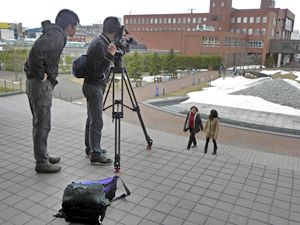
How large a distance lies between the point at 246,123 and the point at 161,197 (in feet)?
34.1

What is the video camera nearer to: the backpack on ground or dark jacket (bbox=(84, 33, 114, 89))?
dark jacket (bbox=(84, 33, 114, 89))

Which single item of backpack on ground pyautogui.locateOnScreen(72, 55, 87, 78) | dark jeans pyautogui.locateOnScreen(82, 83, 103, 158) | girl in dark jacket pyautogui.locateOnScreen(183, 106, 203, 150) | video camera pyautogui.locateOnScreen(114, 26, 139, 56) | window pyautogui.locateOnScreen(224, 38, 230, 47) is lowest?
girl in dark jacket pyautogui.locateOnScreen(183, 106, 203, 150)

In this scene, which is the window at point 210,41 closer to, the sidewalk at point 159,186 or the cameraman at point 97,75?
the sidewalk at point 159,186

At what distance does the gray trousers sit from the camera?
3998 millimetres

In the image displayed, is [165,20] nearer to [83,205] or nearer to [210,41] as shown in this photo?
[210,41]

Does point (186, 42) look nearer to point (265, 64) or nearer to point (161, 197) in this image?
point (265, 64)

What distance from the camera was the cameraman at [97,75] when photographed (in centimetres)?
429

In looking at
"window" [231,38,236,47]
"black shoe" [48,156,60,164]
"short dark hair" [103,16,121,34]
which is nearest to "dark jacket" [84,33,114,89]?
"short dark hair" [103,16,121,34]

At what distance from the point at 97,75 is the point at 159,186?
207 centimetres

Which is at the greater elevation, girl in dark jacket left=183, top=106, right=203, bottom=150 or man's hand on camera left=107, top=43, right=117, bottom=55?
man's hand on camera left=107, top=43, right=117, bottom=55

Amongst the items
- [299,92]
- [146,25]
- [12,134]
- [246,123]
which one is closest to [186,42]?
[146,25]

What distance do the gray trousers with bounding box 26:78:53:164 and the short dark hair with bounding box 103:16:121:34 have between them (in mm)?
1337

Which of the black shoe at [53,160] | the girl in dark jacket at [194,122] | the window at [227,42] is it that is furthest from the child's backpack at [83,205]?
the window at [227,42]

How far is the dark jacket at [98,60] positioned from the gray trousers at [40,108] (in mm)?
691
